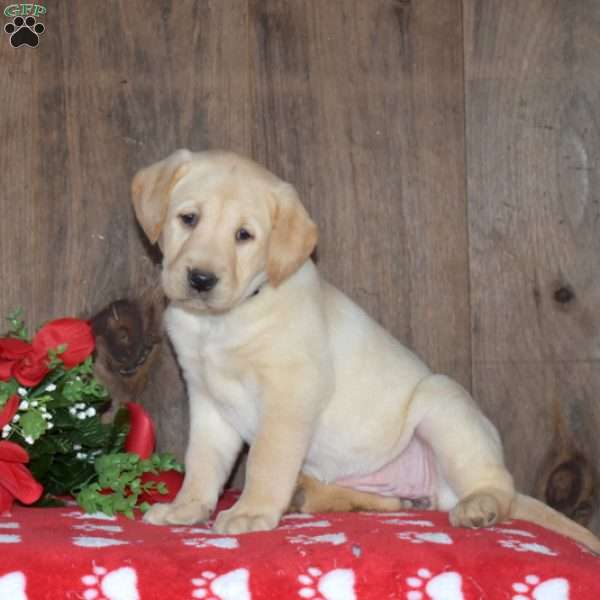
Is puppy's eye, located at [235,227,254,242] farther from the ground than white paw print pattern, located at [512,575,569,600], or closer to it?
farther from the ground

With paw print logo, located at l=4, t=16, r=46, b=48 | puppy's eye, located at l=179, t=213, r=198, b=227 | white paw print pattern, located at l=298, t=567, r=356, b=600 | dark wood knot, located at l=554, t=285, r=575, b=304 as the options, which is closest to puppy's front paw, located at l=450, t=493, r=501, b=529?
white paw print pattern, located at l=298, t=567, r=356, b=600

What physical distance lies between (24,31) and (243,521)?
73.9 inches

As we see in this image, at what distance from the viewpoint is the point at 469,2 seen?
3.81 m

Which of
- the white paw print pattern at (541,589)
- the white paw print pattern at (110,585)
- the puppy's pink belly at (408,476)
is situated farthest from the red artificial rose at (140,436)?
the white paw print pattern at (541,589)

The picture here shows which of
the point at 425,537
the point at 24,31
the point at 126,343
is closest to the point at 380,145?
the point at 126,343

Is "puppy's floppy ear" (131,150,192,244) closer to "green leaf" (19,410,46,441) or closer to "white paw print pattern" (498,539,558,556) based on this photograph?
"green leaf" (19,410,46,441)

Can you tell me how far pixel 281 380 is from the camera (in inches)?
118

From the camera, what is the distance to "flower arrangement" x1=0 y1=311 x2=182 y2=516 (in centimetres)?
291

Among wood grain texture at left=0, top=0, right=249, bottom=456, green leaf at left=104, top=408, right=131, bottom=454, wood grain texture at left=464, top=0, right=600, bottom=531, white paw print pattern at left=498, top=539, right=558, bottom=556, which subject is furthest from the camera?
wood grain texture at left=464, top=0, right=600, bottom=531

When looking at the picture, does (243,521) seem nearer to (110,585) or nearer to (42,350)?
(110,585)

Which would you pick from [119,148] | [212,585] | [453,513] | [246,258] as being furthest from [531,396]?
[212,585]

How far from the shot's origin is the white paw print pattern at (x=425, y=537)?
2.47 metres

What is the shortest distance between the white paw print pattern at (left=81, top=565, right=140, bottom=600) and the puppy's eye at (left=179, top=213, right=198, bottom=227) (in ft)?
3.53

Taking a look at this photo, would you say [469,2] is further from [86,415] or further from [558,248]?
[86,415]
